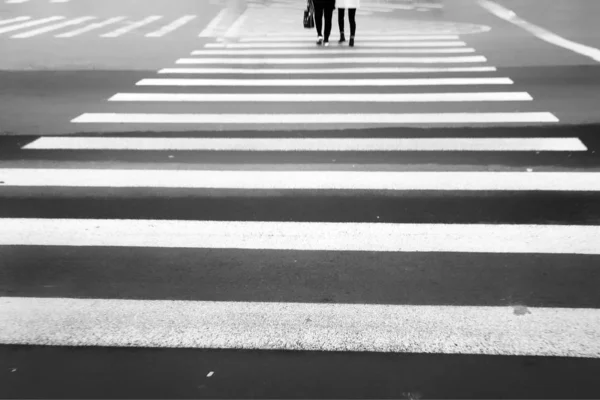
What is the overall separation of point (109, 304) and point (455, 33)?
15.4 metres

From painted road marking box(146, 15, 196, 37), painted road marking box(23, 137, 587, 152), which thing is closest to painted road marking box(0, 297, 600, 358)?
painted road marking box(23, 137, 587, 152)

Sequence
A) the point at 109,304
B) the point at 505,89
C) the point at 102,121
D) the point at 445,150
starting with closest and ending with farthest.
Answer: the point at 109,304 < the point at 445,150 < the point at 102,121 < the point at 505,89

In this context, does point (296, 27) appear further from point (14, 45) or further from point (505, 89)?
point (505, 89)

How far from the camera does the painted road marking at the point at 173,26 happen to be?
18.1m

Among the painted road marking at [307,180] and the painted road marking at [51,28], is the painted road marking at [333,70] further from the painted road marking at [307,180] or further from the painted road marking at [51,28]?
the painted road marking at [51,28]

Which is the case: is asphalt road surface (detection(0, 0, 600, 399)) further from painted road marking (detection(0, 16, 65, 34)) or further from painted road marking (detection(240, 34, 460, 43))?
painted road marking (detection(0, 16, 65, 34))

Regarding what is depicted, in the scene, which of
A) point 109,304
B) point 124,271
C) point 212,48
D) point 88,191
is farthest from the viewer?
point 212,48

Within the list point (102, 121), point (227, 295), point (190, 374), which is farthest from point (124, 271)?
point (102, 121)

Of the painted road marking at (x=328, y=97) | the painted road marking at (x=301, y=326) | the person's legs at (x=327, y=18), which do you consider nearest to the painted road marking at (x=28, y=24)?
the person's legs at (x=327, y=18)

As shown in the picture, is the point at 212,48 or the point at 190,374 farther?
the point at 212,48

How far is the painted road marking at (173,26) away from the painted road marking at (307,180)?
11.7 meters

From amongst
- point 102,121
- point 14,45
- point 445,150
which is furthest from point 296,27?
point 445,150

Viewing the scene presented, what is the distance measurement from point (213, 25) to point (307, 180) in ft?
47.8

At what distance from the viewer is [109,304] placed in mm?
4305
